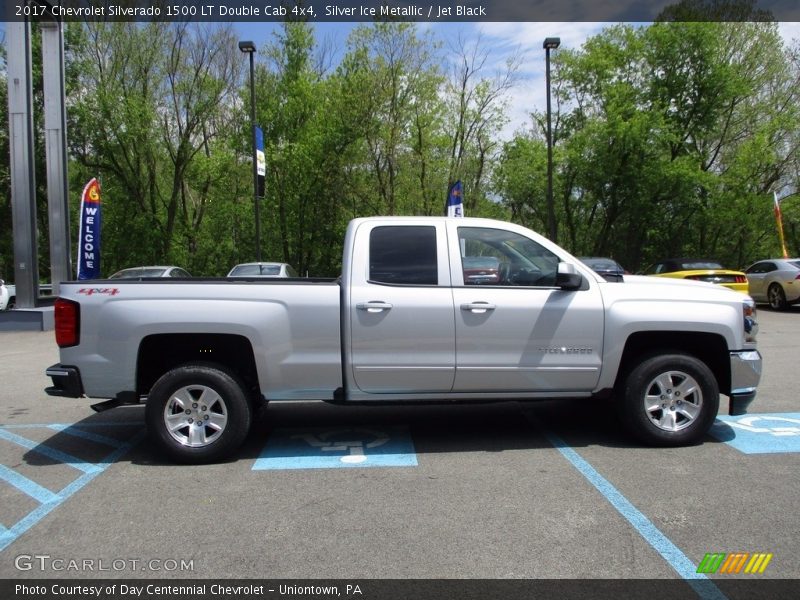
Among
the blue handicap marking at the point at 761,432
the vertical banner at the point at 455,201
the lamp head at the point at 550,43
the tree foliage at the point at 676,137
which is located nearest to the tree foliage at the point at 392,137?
the tree foliage at the point at 676,137

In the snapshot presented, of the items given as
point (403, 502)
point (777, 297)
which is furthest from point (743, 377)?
point (777, 297)

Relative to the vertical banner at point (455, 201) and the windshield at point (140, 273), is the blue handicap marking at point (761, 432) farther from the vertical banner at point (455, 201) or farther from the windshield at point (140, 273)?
the windshield at point (140, 273)

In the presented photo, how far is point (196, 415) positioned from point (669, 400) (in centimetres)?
395

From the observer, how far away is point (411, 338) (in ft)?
17.0

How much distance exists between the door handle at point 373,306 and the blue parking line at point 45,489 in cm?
248

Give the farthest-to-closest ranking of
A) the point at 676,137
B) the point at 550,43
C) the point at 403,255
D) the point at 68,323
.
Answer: the point at 676,137, the point at 550,43, the point at 403,255, the point at 68,323

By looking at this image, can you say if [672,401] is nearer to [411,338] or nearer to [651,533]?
[651,533]

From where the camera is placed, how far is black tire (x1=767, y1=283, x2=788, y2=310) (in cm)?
1792

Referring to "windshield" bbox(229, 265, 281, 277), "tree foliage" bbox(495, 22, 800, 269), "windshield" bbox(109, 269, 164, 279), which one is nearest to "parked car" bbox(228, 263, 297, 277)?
"windshield" bbox(229, 265, 281, 277)

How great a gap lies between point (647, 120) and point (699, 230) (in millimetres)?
8163

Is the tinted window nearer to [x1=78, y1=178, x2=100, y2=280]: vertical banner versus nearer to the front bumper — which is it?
the front bumper

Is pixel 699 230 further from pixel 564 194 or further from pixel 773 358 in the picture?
pixel 773 358

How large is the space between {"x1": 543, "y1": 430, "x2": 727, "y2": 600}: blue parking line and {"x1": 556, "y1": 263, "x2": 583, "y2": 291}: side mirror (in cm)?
142

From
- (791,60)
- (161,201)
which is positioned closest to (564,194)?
(791,60)
